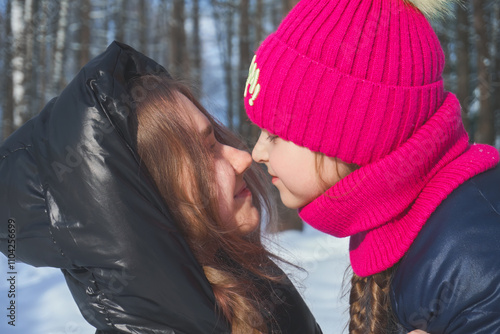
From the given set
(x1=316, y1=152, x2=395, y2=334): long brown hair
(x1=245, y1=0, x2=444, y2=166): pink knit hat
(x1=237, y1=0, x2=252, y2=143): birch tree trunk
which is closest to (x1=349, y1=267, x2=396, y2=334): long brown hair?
(x1=316, y1=152, x2=395, y2=334): long brown hair

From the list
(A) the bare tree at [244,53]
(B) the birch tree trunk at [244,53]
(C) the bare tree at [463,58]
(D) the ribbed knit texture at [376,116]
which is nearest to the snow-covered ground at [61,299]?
(D) the ribbed knit texture at [376,116]

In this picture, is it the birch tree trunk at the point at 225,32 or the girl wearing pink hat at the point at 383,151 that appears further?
the birch tree trunk at the point at 225,32

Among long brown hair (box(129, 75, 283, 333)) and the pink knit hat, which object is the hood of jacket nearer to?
long brown hair (box(129, 75, 283, 333))

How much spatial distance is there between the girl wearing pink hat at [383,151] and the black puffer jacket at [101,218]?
1.81 feet

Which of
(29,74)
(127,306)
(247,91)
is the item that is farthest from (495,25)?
(127,306)

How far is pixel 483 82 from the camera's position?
28.4 feet

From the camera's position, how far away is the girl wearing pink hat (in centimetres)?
154

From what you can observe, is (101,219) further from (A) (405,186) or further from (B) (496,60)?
(B) (496,60)

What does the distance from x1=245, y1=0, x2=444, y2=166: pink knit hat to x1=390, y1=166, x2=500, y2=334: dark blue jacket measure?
308 millimetres

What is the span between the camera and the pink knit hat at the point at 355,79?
1.69 m

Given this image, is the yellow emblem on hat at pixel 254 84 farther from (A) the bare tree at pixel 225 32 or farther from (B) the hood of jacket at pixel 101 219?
(A) the bare tree at pixel 225 32

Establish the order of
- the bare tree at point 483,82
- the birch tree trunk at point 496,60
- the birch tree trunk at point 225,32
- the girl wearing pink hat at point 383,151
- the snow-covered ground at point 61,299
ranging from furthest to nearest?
the birch tree trunk at point 225,32, the birch tree trunk at point 496,60, the bare tree at point 483,82, the snow-covered ground at point 61,299, the girl wearing pink hat at point 383,151

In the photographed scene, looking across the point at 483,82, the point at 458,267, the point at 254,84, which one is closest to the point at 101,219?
the point at 254,84

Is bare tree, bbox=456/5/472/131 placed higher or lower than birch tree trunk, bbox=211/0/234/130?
higher
